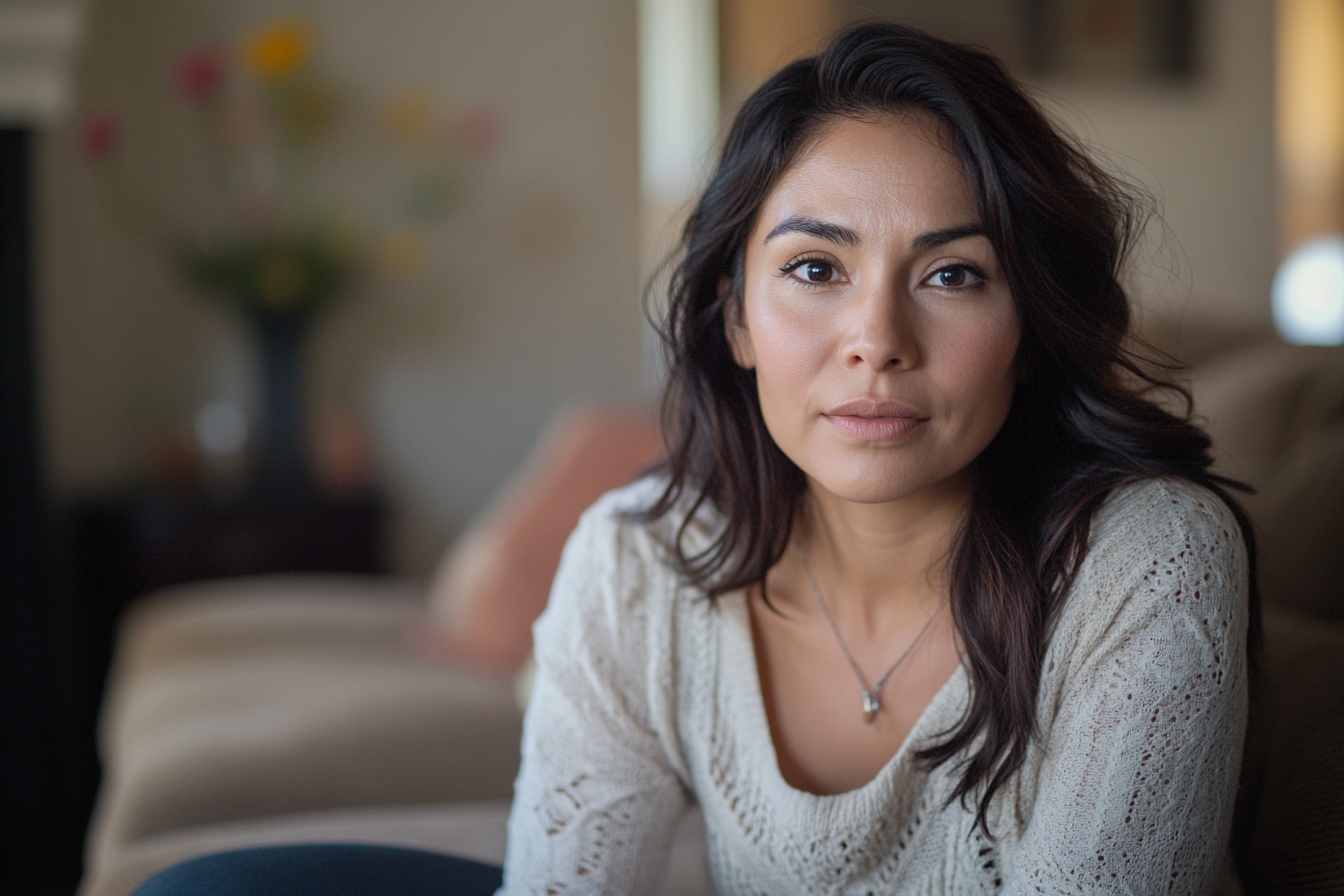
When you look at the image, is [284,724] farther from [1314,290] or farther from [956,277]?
[1314,290]

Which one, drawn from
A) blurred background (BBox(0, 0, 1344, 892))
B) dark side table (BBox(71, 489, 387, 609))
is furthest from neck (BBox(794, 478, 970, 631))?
dark side table (BBox(71, 489, 387, 609))

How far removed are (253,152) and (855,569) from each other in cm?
274

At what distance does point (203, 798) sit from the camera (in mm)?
1515

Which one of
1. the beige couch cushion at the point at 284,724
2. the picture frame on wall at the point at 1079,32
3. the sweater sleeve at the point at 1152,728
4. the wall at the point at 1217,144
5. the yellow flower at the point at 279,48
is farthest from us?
the wall at the point at 1217,144

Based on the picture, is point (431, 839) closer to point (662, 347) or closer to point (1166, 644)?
point (662, 347)

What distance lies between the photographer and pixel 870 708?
1.04 meters

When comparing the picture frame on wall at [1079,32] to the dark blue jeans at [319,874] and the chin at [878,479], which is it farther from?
the dark blue jeans at [319,874]

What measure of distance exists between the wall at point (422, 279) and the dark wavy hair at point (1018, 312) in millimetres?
2523

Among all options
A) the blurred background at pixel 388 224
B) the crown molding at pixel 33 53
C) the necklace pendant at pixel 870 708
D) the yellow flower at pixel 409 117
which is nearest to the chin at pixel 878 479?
the necklace pendant at pixel 870 708

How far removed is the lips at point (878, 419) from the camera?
89 cm

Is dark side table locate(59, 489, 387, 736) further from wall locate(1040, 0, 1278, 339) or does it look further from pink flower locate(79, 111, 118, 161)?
wall locate(1040, 0, 1278, 339)

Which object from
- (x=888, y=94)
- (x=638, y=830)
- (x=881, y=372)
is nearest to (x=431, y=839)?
(x=638, y=830)

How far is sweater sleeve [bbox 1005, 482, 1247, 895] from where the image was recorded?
2.75ft

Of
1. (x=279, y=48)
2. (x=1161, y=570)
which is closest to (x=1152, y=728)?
(x=1161, y=570)
